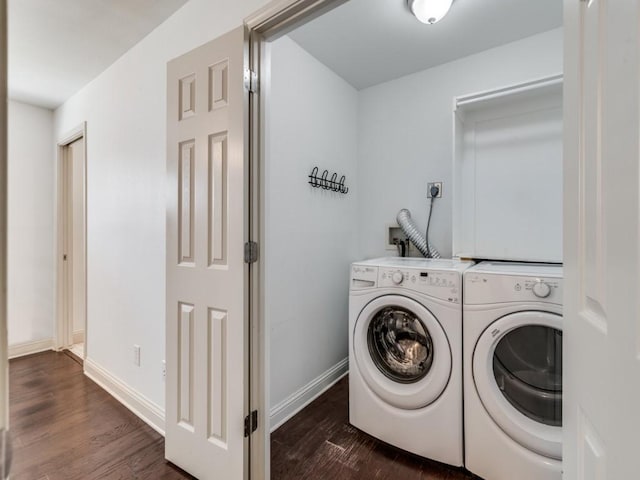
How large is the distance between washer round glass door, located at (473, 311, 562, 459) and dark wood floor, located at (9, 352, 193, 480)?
153 centimetres

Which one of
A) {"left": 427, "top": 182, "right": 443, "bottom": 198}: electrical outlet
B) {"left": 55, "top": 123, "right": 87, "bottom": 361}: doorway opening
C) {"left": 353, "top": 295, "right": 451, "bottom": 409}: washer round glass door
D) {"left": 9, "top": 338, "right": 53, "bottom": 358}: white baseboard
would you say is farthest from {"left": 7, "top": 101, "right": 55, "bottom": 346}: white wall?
{"left": 427, "top": 182, "right": 443, "bottom": 198}: electrical outlet

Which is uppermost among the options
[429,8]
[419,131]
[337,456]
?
[429,8]

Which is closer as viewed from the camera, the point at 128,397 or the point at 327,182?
the point at 128,397

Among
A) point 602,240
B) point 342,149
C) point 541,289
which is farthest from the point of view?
point 342,149

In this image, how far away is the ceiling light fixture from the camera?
5.13 feet

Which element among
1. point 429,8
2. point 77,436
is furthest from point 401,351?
point 77,436

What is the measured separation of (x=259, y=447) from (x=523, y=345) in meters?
1.32

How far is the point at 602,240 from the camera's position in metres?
0.54

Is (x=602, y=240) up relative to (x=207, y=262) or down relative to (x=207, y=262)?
up

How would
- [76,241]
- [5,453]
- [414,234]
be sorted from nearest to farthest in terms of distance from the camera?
[5,453] < [414,234] < [76,241]

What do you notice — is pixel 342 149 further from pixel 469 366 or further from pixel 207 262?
pixel 469 366

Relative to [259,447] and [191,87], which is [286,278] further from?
[191,87]

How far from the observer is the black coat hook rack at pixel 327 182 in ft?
7.22

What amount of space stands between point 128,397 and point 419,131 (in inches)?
115
